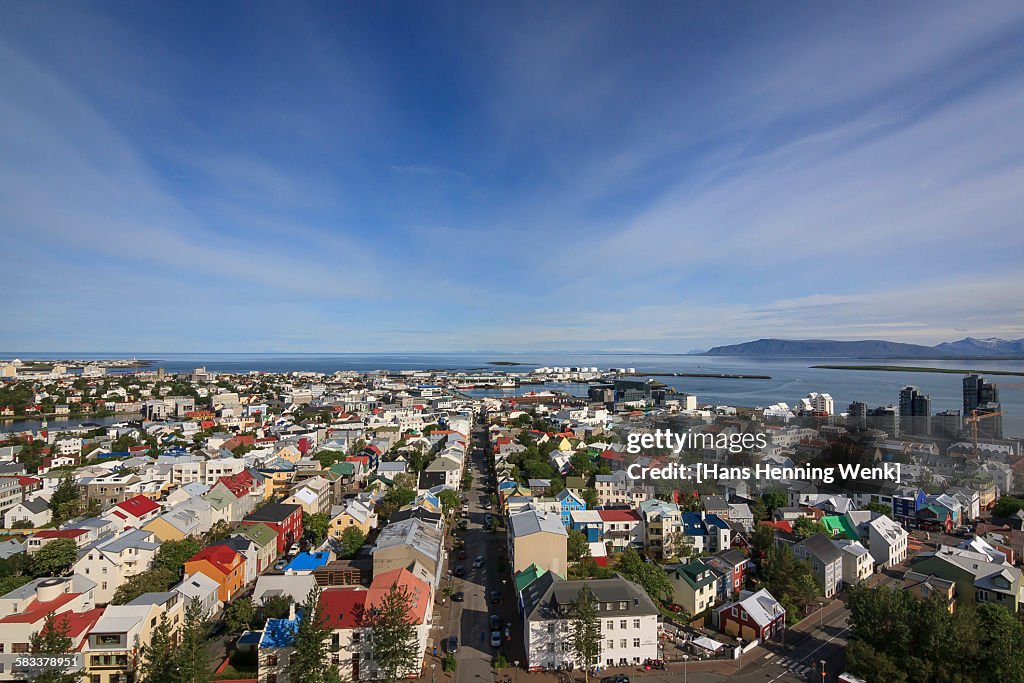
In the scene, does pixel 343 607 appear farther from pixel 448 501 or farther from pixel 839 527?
pixel 839 527

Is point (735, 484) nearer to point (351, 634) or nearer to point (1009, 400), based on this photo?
point (351, 634)

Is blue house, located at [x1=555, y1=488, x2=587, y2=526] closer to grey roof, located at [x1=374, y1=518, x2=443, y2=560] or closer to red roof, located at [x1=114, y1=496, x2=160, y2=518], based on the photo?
grey roof, located at [x1=374, y1=518, x2=443, y2=560]

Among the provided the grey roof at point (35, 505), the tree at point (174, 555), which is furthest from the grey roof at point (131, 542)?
the grey roof at point (35, 505)

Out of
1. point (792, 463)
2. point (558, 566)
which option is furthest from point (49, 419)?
point (792, 463)

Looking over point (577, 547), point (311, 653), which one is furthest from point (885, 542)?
point (311, 653)

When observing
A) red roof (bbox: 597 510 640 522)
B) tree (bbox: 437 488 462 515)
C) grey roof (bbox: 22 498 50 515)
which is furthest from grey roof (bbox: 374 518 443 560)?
grey roof (bbox: 22 498 50 515)
